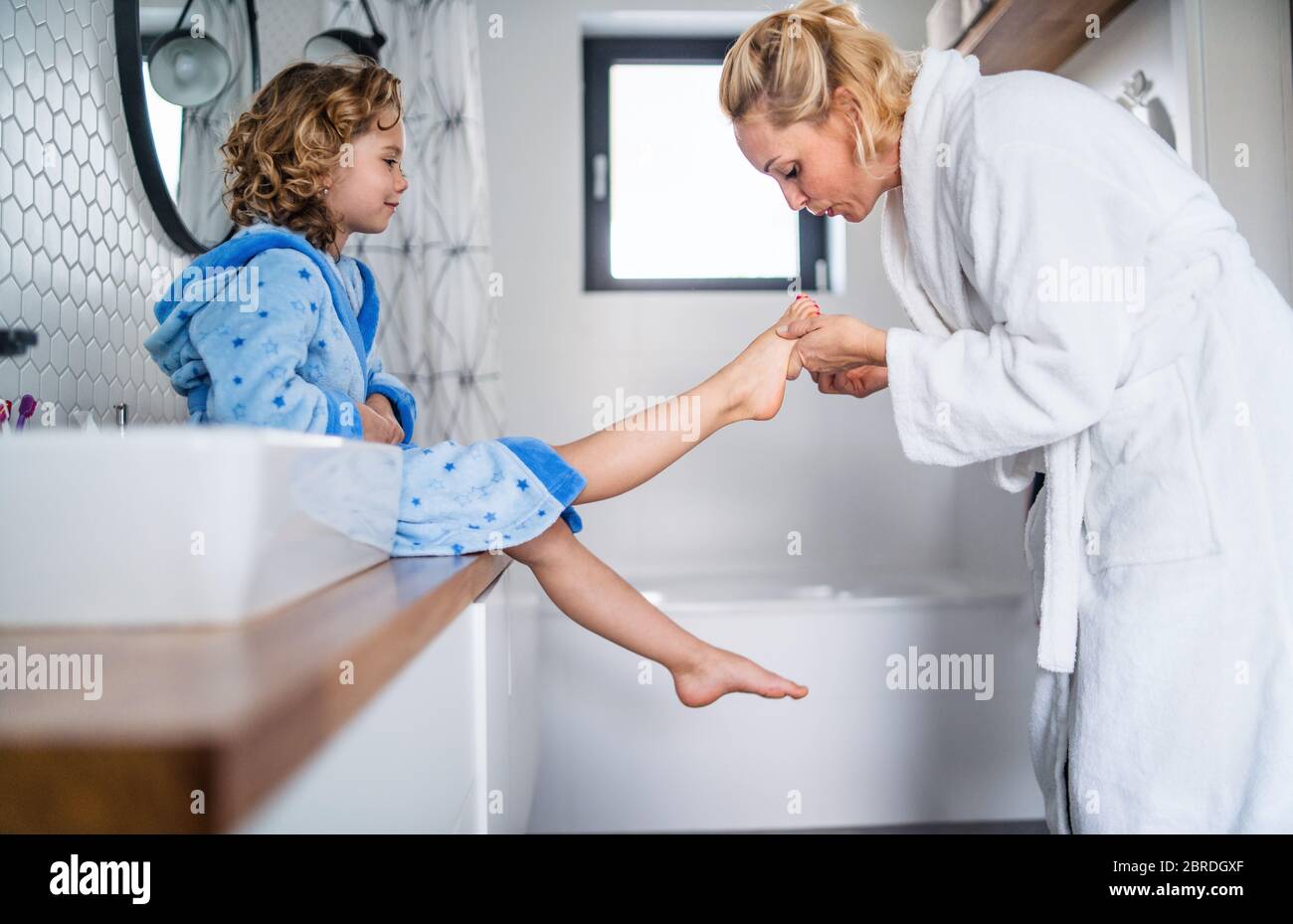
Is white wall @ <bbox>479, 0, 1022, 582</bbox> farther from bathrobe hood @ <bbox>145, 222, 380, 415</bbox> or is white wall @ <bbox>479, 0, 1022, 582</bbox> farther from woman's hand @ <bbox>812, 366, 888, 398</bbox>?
bathrobe hood @ <bbox>145, 222, 380, 415</bbox>

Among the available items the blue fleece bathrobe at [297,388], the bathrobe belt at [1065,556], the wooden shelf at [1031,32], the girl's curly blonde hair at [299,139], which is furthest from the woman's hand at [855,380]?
the wooden shelf at [1031,32]

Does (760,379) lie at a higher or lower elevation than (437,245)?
lower

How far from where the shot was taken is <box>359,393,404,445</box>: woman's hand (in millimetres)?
1109

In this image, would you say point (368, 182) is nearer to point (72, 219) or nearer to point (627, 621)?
point (72, 219)

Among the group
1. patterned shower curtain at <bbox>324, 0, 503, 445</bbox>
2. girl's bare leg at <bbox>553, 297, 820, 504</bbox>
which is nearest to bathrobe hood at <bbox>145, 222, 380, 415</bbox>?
girl's bare leg at <bbox>553, 297, 820, 504</bbox>

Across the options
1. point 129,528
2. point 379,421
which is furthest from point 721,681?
point 129,528

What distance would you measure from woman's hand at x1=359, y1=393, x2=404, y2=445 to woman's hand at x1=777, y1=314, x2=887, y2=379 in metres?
0.53

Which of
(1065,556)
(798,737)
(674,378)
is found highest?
(674,378)

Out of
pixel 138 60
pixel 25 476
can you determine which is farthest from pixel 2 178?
pixel 25 476

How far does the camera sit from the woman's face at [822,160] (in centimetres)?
114

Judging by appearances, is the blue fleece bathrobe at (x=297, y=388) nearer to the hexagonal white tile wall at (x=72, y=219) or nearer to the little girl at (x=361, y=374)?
the little girl at (x=361, y=374)

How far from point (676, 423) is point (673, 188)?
5.21 ft

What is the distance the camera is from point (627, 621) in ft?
3.96
